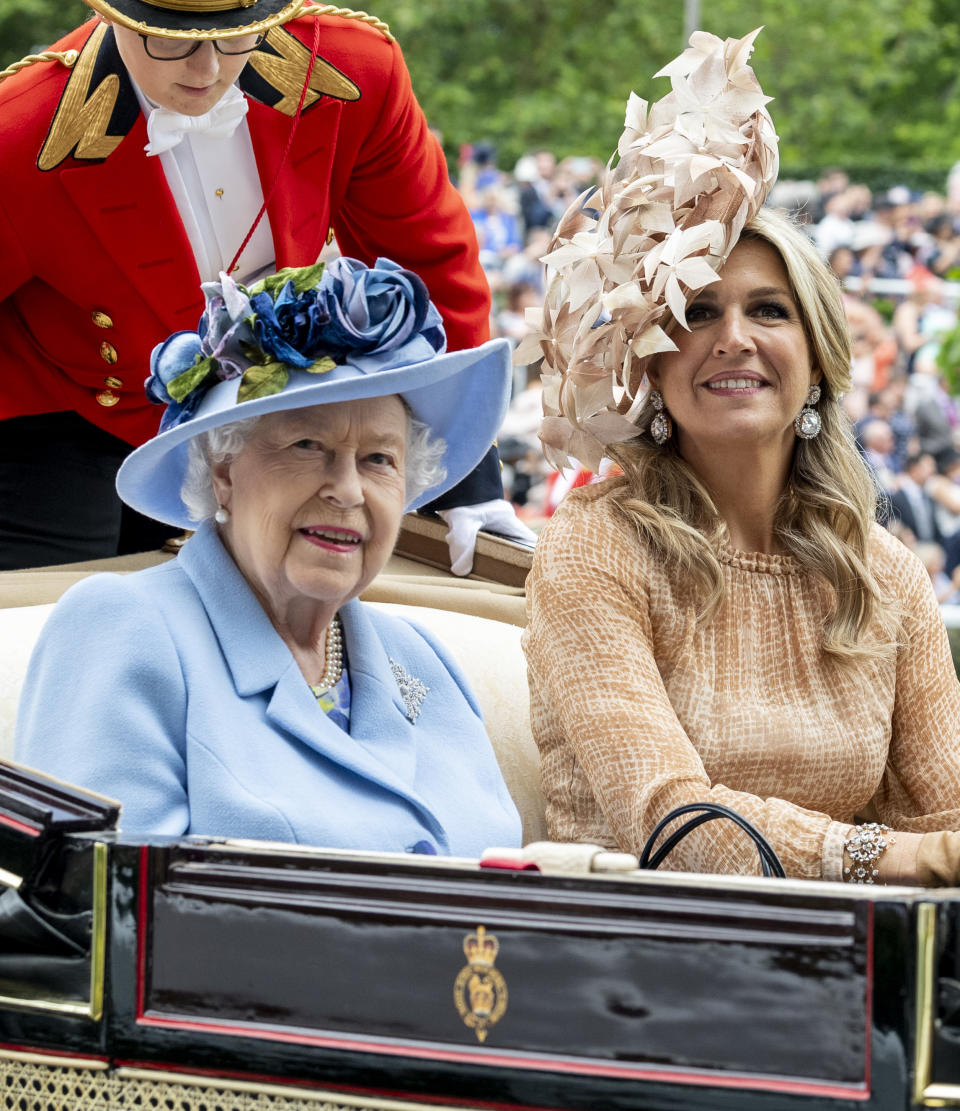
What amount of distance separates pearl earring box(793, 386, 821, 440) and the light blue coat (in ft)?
2.36

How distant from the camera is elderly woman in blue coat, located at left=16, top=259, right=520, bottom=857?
176 cm

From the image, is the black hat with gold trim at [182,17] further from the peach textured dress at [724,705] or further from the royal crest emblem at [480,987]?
the royal crest emblem at [480,987]

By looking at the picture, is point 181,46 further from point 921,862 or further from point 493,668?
point 921,862

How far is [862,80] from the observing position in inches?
795

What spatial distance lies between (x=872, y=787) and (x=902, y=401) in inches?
266

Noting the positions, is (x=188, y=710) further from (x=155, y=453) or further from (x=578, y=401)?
(x=578, y=401)

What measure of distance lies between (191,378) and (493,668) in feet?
3.00

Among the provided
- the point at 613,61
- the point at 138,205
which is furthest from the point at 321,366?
the point at 613,61

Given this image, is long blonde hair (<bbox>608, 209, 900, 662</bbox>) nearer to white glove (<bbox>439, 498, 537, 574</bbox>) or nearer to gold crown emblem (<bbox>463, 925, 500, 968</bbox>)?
white glove (<bbox>439, 498, 537, 574</bbox>)

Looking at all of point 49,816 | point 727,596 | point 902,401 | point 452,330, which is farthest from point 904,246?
point 49,816

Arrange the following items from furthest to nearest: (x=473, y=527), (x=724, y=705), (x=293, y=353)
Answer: (x=473, y=527) < (x=724, y=705) < (x=293, y=353)

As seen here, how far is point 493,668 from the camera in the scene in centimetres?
267

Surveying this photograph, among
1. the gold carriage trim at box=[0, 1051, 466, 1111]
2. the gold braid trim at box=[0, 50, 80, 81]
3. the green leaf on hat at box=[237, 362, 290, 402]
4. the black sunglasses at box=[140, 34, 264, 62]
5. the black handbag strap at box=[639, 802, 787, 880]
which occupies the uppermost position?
the gold braid trim at box=[0, 50, 80, 81]

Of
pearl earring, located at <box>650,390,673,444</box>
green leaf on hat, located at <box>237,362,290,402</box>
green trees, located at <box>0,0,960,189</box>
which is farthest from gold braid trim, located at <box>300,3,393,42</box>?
green trees, located at <box>0,0,960,189</box>
